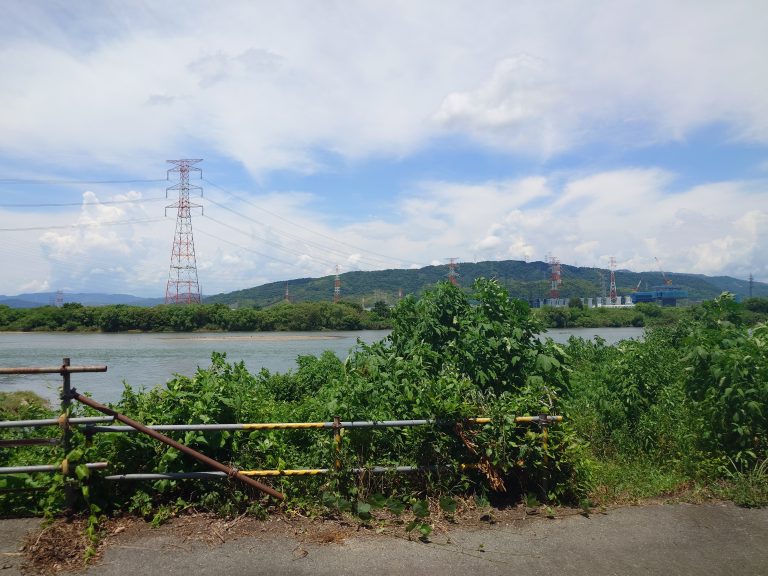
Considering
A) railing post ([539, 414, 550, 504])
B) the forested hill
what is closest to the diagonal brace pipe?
railing post ([539, 414, 550, 504])

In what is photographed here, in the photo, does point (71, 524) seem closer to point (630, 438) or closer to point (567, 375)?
point (567, 375)

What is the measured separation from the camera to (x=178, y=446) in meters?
4.69

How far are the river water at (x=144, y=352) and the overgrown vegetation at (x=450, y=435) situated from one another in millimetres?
13154

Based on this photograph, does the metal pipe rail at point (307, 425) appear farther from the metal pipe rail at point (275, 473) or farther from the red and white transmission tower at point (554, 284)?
the red and white transmission tower at point (554, 284)

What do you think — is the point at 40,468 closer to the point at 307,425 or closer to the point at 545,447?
the point at 307,425

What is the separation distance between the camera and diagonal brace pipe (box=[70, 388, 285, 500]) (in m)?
4.63

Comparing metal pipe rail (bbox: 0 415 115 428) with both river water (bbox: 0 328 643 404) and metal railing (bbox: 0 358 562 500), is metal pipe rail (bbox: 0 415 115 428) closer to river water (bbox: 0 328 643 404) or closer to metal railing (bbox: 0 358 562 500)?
metal railing (bbox: 0 358 562 500)

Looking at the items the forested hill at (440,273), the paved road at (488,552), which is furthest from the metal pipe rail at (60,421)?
the forested hill at (440,273)

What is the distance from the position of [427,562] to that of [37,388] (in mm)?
30744

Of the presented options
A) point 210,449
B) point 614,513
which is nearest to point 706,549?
point 614,513

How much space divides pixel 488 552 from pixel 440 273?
88895 mm

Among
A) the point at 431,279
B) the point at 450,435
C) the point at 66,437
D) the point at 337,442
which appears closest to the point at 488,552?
the point at 450,435

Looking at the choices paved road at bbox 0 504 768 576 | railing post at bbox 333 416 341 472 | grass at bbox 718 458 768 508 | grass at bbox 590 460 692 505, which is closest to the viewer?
paved road at bbox 0 504 768 576

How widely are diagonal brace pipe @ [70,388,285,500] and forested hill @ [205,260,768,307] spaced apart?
278ft
